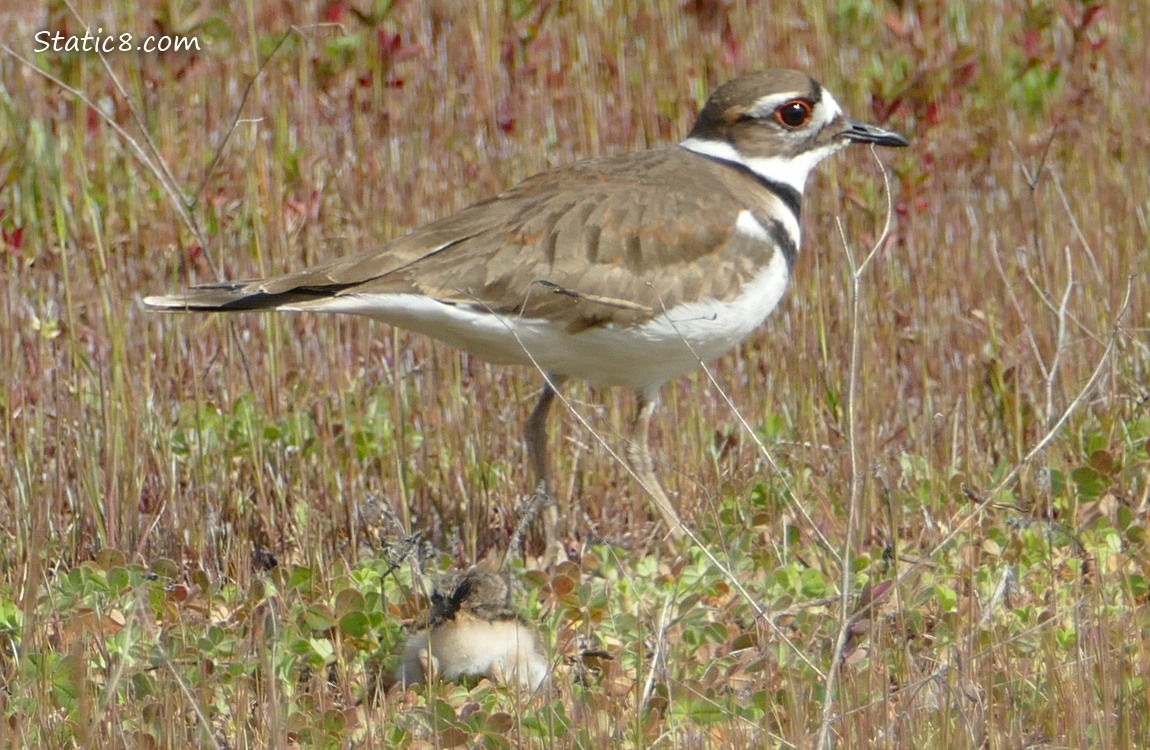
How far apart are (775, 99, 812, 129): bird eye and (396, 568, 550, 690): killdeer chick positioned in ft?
7.02

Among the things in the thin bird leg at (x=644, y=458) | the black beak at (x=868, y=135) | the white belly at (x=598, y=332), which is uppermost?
the black beak at (x=868, y=135)

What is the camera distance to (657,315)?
4613mm

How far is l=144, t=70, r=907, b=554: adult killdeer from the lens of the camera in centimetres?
455

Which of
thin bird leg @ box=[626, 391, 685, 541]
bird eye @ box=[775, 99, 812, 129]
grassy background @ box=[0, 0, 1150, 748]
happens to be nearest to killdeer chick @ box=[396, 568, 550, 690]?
grassy background @ box=[0, 0, 1150, 748]

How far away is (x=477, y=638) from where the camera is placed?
3902 millimetres

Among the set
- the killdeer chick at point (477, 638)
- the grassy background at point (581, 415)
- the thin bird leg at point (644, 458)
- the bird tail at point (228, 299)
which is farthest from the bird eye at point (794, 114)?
the killdeer chick at point (477, 638)

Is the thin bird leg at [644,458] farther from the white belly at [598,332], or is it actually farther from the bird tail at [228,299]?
the bird tail at [228,299]

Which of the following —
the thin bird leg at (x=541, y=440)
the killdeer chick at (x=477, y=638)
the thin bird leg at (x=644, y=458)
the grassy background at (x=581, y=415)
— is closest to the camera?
the grassy background at (x=581, y=415)

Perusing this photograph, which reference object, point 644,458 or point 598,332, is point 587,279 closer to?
point 598,332

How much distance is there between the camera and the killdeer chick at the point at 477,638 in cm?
390

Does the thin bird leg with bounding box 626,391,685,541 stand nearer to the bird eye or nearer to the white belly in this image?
the white belly

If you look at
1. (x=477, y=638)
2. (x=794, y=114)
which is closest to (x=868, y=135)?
(x=794, y=114)

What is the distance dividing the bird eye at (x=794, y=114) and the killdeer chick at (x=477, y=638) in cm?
214

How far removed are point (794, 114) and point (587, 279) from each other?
1.17m
